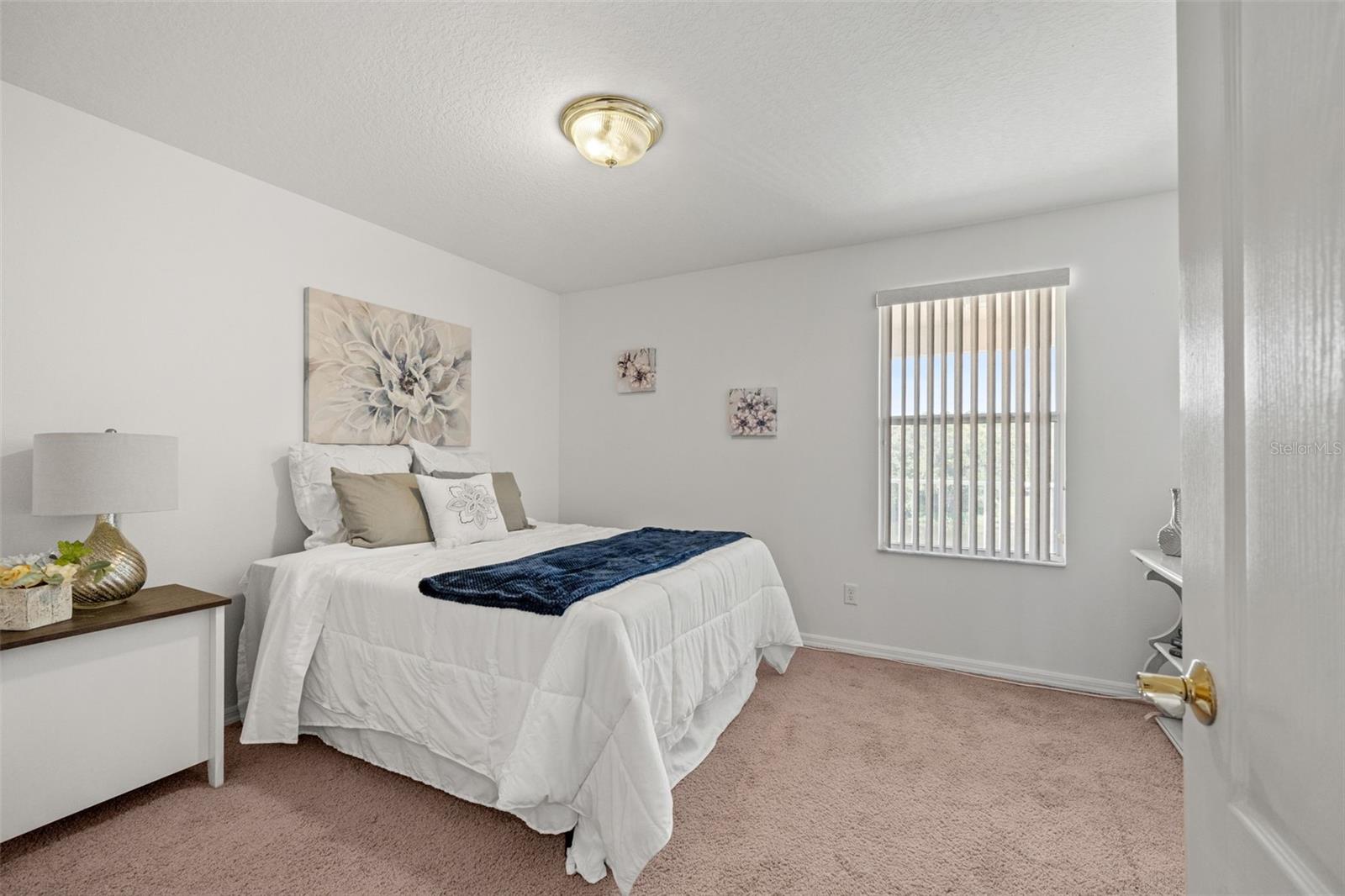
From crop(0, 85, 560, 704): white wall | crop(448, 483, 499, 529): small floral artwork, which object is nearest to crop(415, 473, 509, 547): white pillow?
crop(448, 483, 499, 529): small floral artwork

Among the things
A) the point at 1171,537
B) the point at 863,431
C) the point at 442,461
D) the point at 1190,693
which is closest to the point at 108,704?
the point at 442,461

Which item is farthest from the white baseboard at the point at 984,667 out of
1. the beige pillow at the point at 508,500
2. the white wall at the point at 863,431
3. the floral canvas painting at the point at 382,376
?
the floral canvas painting at the point at 382,376

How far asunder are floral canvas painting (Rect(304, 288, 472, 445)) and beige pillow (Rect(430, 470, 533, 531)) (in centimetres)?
45

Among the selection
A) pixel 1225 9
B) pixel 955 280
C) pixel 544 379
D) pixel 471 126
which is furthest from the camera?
pixel 544 379

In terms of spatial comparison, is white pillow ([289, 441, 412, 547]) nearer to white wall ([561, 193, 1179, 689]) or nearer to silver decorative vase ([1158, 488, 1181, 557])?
white wall ([561, 193, 1179, 689])

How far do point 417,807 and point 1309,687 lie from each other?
2.40m

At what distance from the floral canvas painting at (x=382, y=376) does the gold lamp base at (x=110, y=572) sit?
0.99 metres

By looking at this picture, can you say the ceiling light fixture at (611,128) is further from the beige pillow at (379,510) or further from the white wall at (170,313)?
the beige pillow at (379,510)

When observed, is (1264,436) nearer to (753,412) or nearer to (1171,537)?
(1171,537)

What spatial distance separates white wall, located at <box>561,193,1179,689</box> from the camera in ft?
10.2

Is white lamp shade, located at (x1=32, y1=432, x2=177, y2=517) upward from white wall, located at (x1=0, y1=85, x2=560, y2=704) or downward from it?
downward

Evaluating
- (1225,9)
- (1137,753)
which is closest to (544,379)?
(1137,753)

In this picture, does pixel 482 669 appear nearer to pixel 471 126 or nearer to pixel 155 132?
pixel 471 126

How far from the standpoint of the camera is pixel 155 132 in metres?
2.47
